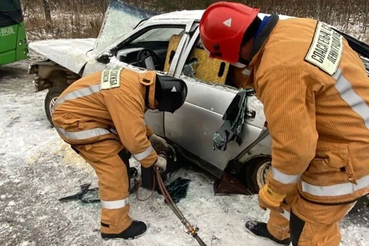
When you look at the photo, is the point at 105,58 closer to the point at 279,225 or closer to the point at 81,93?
the point at 81,93

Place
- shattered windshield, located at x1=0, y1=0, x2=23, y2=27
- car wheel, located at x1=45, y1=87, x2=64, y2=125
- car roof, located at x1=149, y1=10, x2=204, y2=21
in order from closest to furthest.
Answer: car roof, located at x1=149, y1=10, x2=204, y2=21, car wheel, located at x1=45, y1=87, x2=64, y2=125, shattered windshield, located at x1=0, y1=0, x2=23, y2=27

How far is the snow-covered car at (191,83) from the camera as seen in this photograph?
3.05 meters

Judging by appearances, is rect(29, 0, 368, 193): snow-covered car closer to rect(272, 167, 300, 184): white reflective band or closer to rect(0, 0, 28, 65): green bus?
rect(272, 167, 300, 184): white reflective band

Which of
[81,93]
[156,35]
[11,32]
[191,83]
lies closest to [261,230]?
[191,83]

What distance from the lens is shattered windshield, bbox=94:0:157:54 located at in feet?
14.5

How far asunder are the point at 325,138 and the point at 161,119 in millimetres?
2095

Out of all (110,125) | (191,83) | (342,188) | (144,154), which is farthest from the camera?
(191,83)

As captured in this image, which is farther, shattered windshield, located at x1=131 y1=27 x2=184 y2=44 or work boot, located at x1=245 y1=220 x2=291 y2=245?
shattered windshield, located at x1=131 y1=27 x2=184 y2=44

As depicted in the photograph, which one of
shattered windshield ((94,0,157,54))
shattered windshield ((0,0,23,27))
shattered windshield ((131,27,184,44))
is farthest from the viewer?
shattered windshield ((0,0,23,27))

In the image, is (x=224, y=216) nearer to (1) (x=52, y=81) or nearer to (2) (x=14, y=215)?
(2) (x=14, y=215)

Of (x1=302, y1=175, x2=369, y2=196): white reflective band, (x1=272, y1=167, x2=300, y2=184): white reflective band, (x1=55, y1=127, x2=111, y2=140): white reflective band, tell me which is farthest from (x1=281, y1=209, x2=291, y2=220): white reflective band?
(x1=55, y1=127, x2=111, y2=140): white reflective band

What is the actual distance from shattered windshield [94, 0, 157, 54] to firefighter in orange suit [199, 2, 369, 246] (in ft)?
9.11

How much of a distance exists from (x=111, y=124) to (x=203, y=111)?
82 centimetres

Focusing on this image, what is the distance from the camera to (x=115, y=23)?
455cm
